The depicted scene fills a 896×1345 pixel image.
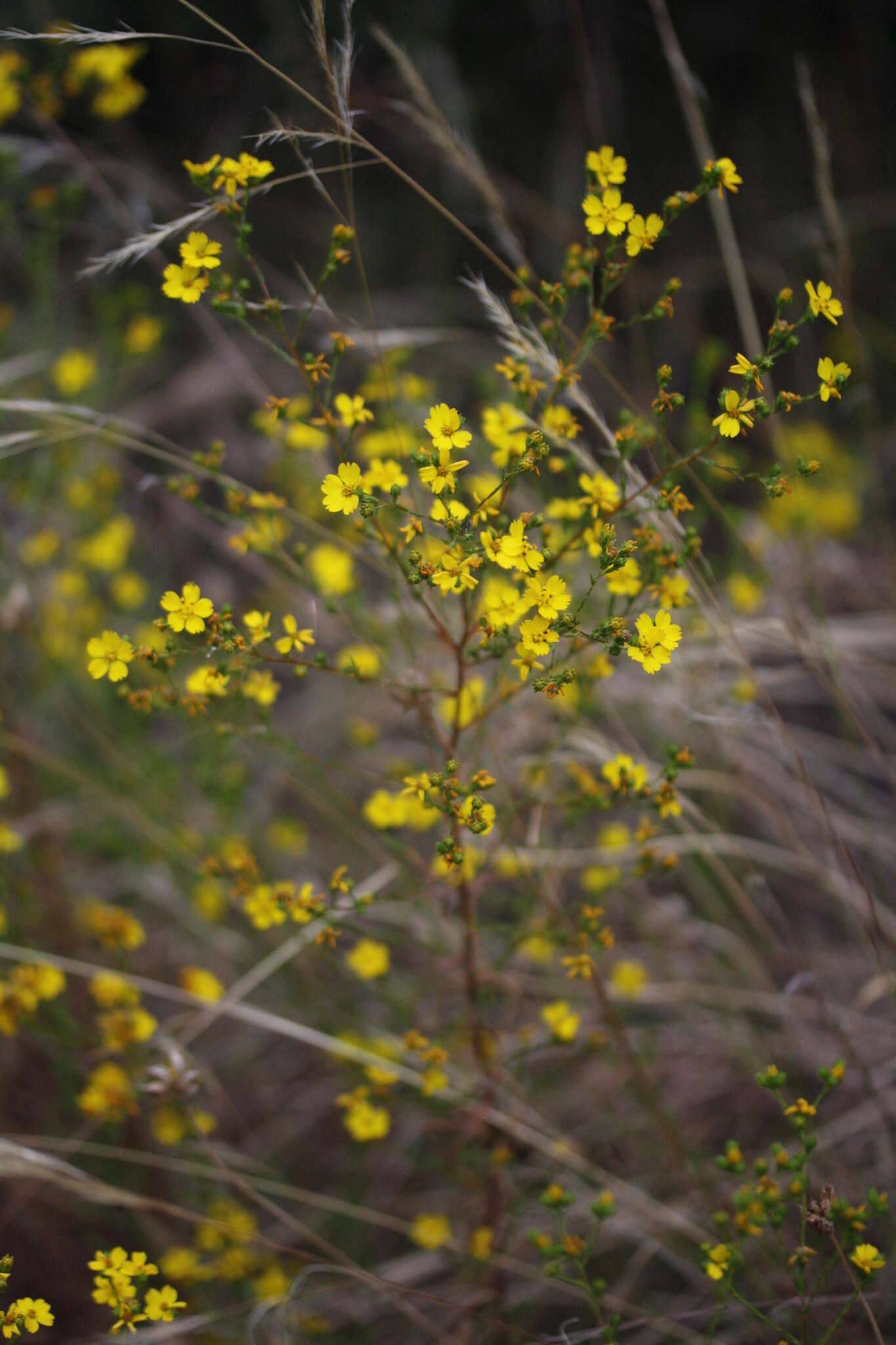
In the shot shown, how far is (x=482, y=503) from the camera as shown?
155 cm

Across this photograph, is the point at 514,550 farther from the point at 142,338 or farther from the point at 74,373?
the point at 74,373

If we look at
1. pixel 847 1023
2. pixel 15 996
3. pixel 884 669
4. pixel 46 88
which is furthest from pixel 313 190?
pixel 847 1023

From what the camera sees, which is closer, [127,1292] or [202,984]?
[127,1292]

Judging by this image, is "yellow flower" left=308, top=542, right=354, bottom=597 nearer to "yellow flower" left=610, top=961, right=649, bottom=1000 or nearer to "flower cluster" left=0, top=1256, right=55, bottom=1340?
"yellow flower" left=610, top=961, right=649, bottom=1000

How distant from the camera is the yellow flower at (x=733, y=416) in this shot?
159 centimetres

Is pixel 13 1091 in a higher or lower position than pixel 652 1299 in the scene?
higher

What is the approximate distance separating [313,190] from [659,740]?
11.9 feet

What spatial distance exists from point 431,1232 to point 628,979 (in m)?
0.93

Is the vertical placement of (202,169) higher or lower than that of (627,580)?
higher

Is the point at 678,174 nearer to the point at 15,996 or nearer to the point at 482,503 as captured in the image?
the point at 482,503

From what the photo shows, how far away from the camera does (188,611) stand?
1677 millimetres

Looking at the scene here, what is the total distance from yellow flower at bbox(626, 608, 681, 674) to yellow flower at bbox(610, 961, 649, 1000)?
156 centimetres

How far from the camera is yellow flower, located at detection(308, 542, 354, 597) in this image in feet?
9.42

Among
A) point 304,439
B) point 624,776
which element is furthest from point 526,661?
point 304,439
